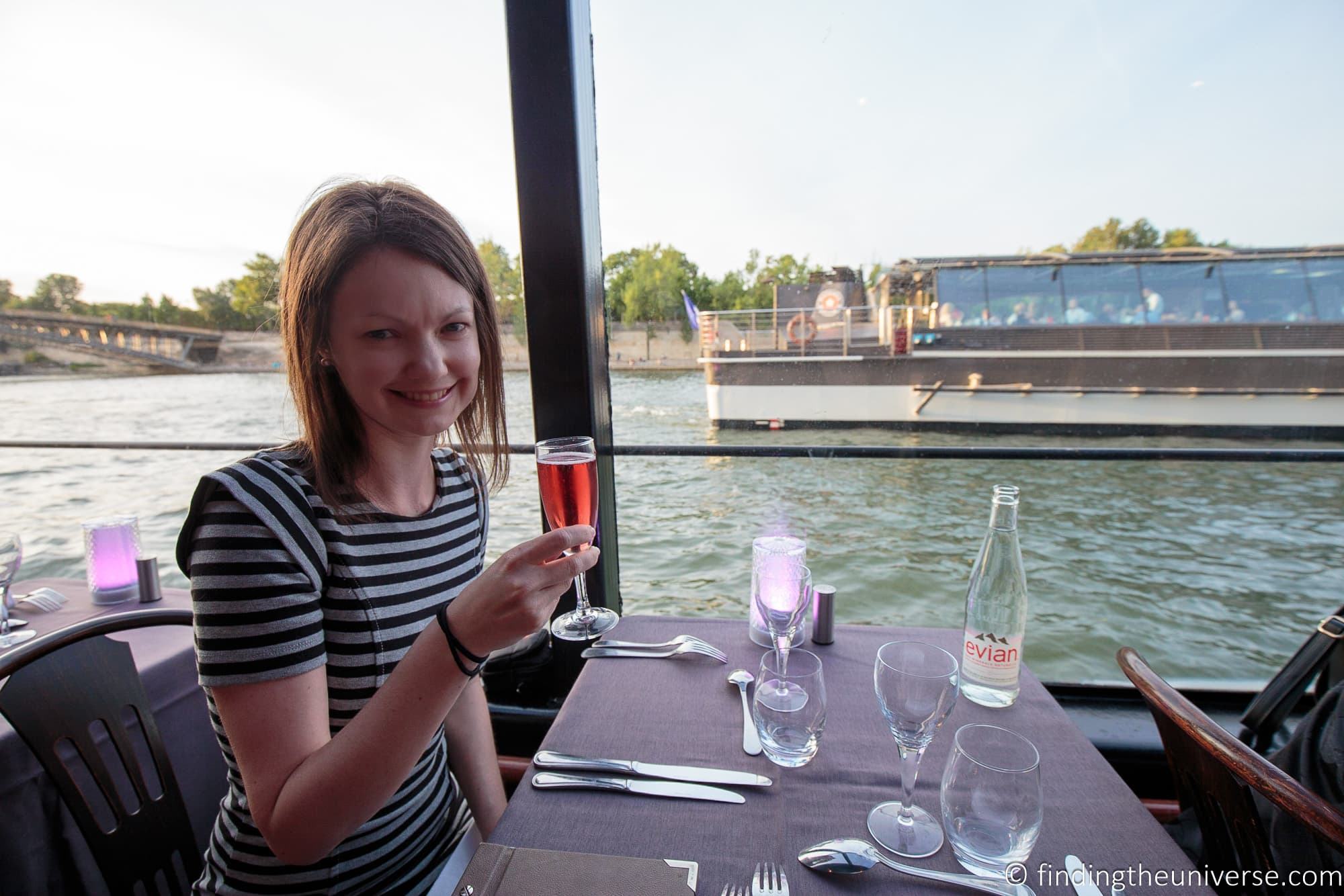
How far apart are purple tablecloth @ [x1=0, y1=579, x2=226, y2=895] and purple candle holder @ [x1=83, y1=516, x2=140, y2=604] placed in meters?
0.05

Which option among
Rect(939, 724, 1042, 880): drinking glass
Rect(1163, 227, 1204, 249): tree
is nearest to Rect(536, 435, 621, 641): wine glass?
Rect(939, 724, 1042, 880): drinking glass

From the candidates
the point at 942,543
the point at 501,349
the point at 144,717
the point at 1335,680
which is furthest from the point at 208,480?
the point at 942,543

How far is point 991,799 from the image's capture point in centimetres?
60

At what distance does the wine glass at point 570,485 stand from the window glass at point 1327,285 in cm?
733

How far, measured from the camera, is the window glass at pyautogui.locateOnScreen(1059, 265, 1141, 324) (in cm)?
608

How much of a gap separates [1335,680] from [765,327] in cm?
307

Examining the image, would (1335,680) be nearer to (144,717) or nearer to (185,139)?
(144,717)

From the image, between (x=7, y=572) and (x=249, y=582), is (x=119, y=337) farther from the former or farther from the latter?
(x=249, y=582)

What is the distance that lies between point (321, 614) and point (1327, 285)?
326 inches

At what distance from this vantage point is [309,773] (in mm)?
597

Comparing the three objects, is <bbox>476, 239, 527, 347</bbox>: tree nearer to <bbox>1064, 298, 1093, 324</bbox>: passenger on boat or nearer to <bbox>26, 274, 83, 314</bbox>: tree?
<bbox>26, 274, 83, 314</bbox>: tree

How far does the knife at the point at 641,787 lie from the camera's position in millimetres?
708

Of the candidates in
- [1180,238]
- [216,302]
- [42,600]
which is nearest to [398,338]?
[42,600]

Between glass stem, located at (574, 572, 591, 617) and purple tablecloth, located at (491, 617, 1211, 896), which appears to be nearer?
purple tablecloth, located at (491, 617, 1211, 896)
